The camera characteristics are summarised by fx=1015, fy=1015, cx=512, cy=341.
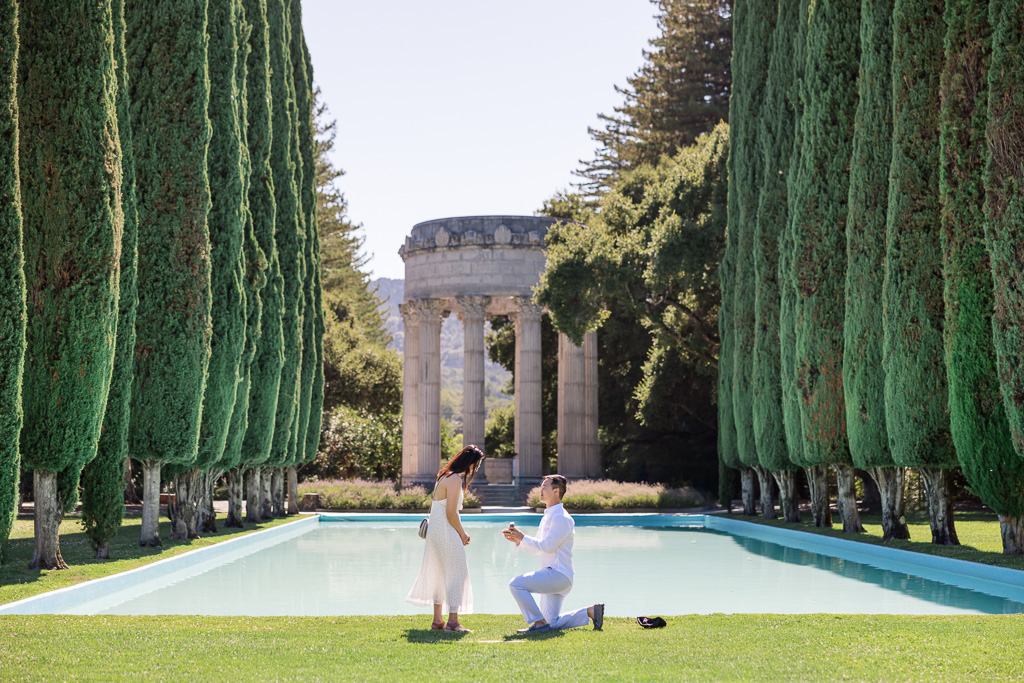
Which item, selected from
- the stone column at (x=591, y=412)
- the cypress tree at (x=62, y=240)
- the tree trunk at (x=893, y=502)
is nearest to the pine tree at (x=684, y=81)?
the stone column at (x=591, y=412)

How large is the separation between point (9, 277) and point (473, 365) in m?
32.8

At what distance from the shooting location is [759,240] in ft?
90.8

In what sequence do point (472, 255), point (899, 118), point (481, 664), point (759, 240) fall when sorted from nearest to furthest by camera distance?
point (481, 664) → point (899, 118) → point (759, 240) → point (472, 255)

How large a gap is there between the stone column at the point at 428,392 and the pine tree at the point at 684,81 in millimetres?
17527

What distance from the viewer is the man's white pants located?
1012 cm

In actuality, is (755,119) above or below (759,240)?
above

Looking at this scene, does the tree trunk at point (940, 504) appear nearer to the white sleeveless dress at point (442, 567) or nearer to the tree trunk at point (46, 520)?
the white sleeveless dress at point (442, 567)

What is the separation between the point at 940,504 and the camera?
1934cm

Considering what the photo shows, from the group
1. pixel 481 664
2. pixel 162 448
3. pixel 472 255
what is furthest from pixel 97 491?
pixel 472 255

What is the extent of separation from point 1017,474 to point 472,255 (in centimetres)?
3045

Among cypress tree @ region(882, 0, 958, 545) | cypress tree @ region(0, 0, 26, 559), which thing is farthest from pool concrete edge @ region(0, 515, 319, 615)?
cypress tree @ region(882, 0, 958, 545)

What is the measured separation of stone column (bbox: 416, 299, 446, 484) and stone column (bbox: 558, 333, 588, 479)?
17.9 ft

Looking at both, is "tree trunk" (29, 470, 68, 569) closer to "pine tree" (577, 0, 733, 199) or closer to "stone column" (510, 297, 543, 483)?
"stone column" (510, 297, 543, 483)

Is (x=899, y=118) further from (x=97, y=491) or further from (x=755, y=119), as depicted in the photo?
(x=97, y=491)
